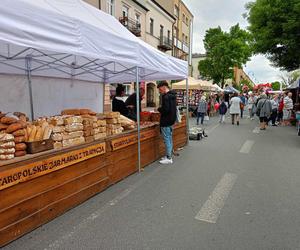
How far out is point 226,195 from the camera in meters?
4.88

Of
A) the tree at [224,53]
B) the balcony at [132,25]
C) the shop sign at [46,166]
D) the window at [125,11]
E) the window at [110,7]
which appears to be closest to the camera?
the shop sign at [46,166]

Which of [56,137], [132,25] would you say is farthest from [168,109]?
[132,25]

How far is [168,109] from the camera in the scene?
672 centimetres

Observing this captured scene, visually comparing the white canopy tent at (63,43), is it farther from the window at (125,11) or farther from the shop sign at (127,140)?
the window at (125,11)

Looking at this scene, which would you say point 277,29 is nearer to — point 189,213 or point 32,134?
point 189,213

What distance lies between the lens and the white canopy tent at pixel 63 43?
3.13 meters

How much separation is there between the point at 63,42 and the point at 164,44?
27062 millimetres

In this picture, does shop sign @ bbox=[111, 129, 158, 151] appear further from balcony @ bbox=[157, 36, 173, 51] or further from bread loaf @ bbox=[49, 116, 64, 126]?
balcony @ bbox=[157, 36, 173, 51]

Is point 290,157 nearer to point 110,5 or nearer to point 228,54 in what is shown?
point 110,5

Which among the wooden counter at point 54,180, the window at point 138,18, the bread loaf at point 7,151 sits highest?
the window at point 138,18

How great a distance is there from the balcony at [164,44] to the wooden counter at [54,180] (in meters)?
25.3

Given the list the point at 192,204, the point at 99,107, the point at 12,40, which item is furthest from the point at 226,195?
the point at 99,107

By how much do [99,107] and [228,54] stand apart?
120 ft

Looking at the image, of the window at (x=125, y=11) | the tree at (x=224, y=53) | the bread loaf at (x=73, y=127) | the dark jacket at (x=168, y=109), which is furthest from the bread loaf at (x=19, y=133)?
the tree at (x=224, y=53)
